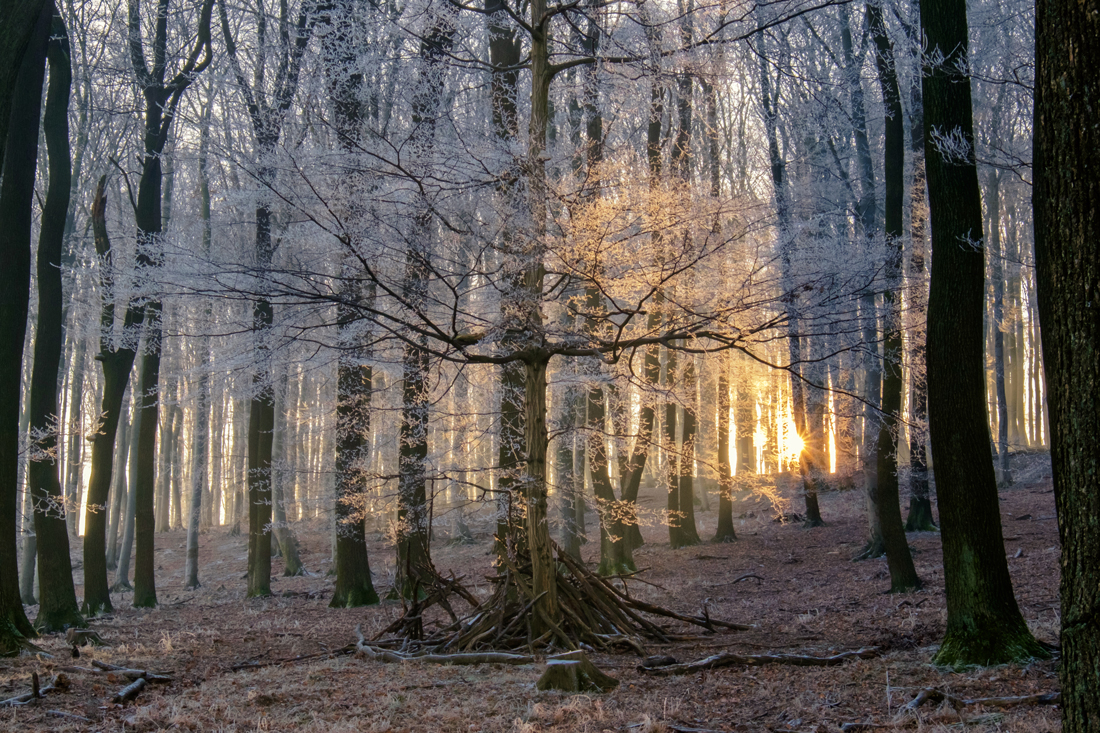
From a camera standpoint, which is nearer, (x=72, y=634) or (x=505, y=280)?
(x=505, y=280)

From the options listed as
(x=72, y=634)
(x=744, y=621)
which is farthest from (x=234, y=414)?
(x=744, y=621)

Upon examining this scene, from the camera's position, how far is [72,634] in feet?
27.1

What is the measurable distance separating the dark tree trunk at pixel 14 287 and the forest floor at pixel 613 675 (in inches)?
32.8

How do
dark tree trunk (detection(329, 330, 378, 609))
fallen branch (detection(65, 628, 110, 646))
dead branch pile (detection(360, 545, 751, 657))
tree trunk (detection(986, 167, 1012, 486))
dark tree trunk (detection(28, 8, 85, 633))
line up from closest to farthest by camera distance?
dead branch pile (detection(360, 545, 751, 657)) → fallen branch (detection(65, 628, 110, 646)) → dark tree trunk (detection(28, 8, 85, 633)) → dark tree trunk (detection(329, 330, 378, 609)) → tree trunk (detection(986, 167, 1012, 486))

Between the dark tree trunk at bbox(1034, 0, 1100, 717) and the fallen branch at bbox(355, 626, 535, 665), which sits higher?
the dark tree trunk at bbox(1034, 0, 1100, 717)

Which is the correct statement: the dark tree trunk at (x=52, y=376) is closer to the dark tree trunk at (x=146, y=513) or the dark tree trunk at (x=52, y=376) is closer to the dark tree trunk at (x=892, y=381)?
the dark tree trunk at (x=146, y=513)

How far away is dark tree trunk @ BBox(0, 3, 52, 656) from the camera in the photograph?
25.4 ft

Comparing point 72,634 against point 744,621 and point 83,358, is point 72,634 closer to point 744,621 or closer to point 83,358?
point 744,621

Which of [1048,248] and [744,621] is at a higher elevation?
[1048,248]

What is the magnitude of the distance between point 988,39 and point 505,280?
39.5 ft

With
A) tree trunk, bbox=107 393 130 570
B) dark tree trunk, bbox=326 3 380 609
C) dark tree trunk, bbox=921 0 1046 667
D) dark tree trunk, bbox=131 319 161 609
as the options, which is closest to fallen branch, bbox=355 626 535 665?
dark tree trunk, bbox=326 3 380 609

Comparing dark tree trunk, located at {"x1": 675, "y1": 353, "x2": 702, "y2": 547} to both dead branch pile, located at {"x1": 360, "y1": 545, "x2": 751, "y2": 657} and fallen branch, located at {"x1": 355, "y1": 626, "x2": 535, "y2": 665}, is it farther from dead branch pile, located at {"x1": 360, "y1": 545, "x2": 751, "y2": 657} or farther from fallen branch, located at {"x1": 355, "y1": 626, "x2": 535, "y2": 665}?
fallen branch, located at {"x1": 355, "y1": 626, "x2": 535, "y2": 665}

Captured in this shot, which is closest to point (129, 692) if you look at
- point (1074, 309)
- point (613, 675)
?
point (613, 675)

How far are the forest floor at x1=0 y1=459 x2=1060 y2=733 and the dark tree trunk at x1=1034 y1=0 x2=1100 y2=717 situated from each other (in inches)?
62.3
